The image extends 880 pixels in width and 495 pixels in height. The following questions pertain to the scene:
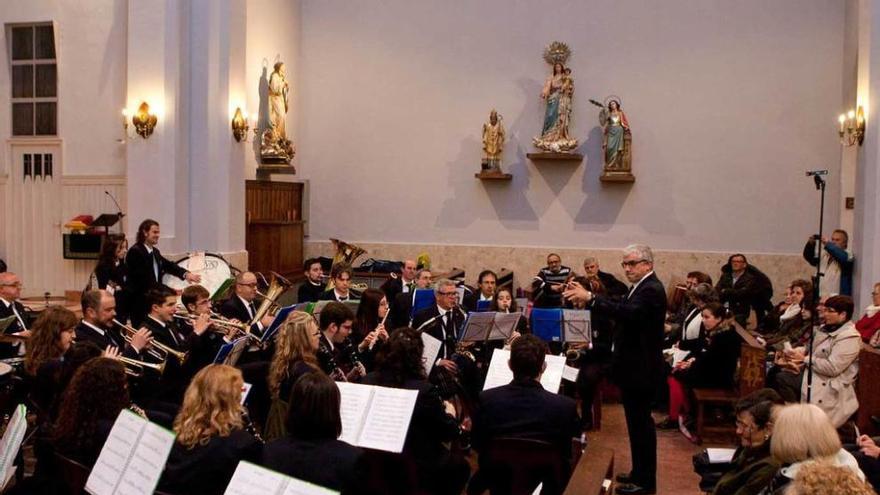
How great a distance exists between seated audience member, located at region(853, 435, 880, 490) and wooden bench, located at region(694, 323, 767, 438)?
8.85 feet

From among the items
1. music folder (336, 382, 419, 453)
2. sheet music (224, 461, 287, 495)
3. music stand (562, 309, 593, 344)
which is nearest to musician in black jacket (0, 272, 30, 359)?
music folder (336, 382, 419, 453)

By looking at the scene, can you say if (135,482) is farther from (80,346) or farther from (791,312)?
(791,312)

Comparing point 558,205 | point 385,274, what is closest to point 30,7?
point 385,274

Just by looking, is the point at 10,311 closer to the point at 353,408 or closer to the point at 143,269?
the point at 143,269

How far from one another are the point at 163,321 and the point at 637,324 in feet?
10.6

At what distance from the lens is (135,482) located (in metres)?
3.11

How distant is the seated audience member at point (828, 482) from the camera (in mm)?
2473

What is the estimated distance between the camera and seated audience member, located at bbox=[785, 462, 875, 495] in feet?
8.11

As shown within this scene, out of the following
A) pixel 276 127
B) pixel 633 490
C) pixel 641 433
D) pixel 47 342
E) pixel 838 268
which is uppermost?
pixel 276 127

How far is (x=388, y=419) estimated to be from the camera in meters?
4.04

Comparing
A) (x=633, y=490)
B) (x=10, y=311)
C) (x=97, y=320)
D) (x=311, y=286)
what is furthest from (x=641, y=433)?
(x=10, y=311)

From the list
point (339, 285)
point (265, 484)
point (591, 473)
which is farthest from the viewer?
point (339, 285)

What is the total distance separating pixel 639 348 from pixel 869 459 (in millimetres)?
1951

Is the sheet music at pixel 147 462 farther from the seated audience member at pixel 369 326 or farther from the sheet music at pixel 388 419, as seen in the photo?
the seated audience member at pixel 369 326
